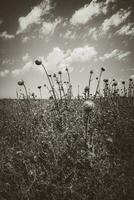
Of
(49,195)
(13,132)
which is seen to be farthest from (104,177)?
(13,132)

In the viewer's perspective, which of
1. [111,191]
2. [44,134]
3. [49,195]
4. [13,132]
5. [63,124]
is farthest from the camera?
[13,132]

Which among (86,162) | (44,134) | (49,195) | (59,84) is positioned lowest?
(49,195)

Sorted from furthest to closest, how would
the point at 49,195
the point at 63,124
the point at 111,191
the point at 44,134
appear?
the point at 63,124 < the point at 44,134 < the point at 49,195 < the point at 111,191

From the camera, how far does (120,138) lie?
5.05m

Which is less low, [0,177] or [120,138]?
[120,138]

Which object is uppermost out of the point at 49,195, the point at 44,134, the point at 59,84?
the point at 59,84

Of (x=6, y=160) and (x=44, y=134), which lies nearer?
(x=6, y=160)

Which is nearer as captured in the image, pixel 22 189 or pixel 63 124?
pixel 22 189

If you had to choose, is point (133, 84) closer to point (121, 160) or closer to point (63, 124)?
point (63, 124)

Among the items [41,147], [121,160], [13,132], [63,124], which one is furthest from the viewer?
[13,132]

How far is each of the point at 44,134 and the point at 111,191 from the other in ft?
8.15

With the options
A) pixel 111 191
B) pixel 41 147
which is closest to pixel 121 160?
pixel 111 191

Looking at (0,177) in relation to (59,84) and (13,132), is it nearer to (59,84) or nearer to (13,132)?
(13,132)

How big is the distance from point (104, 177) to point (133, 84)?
5461 mm
